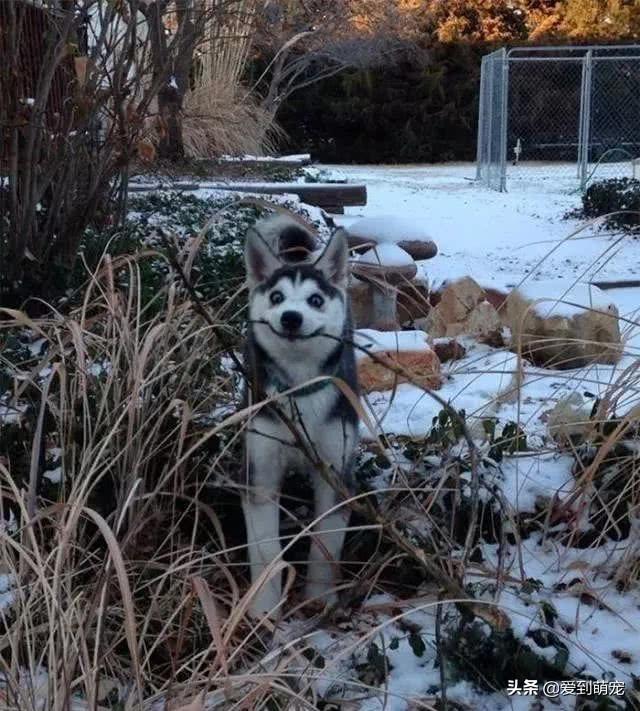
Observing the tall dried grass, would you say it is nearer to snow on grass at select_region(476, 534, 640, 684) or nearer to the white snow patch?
the white snow patch

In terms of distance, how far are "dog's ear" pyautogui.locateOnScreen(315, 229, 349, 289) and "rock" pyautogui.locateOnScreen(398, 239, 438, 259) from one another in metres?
4.06

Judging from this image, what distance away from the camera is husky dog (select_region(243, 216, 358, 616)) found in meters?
2.52

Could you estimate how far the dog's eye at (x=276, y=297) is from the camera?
2521 millimetres

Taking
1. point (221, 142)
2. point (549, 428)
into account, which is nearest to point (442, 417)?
point (549, 428)

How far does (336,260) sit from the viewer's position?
266cm

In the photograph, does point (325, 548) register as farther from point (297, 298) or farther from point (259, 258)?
point (259, 258)

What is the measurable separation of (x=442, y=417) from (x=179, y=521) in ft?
3.15

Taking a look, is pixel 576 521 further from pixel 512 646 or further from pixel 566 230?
pixel 566 230

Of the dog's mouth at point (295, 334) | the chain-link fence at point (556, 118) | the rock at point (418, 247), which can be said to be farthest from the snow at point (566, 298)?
the chain-link fence at point (556, 118)

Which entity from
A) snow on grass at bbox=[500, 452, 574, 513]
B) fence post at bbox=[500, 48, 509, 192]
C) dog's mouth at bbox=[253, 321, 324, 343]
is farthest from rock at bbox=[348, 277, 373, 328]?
fence post at bbox=[500, 48, 509, 192]

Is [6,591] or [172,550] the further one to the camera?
[172,550]

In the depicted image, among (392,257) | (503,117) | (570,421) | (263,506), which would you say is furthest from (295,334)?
(503,117)

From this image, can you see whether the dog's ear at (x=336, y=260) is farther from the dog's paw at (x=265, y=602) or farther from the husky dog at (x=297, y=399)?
the dog's paw at (x=265, y=602)

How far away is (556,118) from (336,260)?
2029cm
